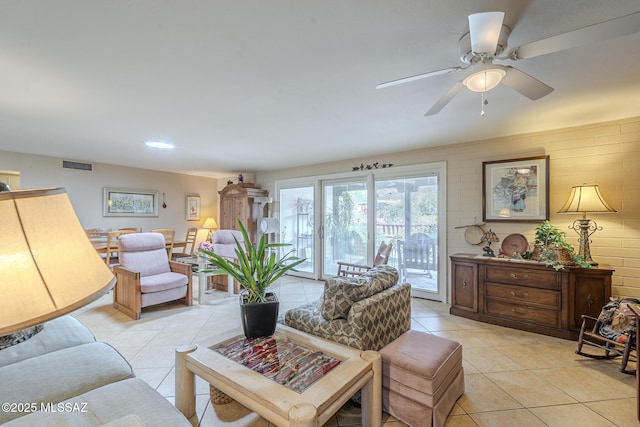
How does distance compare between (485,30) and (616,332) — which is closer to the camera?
(485,30)

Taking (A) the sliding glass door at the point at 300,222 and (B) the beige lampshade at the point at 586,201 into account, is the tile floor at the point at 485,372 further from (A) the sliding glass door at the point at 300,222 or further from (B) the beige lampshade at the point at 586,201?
(A) the sliding glass door at the point at 300,222

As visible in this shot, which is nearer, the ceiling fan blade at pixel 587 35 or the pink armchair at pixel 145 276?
the ceiling fan blade at pixel 587 35

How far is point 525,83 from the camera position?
5.31 feet

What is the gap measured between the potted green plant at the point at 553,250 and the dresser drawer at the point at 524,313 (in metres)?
0.52

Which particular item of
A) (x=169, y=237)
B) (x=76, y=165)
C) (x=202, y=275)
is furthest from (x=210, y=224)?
(x=202, y=275)

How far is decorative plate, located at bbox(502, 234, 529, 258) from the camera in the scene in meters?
3.35

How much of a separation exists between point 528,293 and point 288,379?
116 inches

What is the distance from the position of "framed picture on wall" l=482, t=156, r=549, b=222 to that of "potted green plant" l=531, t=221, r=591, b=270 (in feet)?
0.99

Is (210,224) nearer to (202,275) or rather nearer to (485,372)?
(202,275)

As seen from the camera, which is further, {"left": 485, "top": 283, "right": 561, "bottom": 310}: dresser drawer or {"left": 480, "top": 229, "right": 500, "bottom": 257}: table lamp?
{"left": 480, "top": 229, "right": 500, "bottom": 257}: table lamp

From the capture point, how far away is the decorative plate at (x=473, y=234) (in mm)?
3720

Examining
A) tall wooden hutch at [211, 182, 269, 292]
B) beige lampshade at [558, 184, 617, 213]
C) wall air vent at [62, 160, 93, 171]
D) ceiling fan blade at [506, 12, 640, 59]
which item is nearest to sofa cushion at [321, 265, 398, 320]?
ceiling fan blade at [506, 12, 640, 59]

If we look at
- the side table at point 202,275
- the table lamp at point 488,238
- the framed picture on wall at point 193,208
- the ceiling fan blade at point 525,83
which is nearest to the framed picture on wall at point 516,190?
the table lamp at point 488,238

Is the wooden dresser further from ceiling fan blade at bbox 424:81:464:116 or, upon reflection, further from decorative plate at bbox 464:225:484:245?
ceiling fan blade at bbox 424:81:464:116
